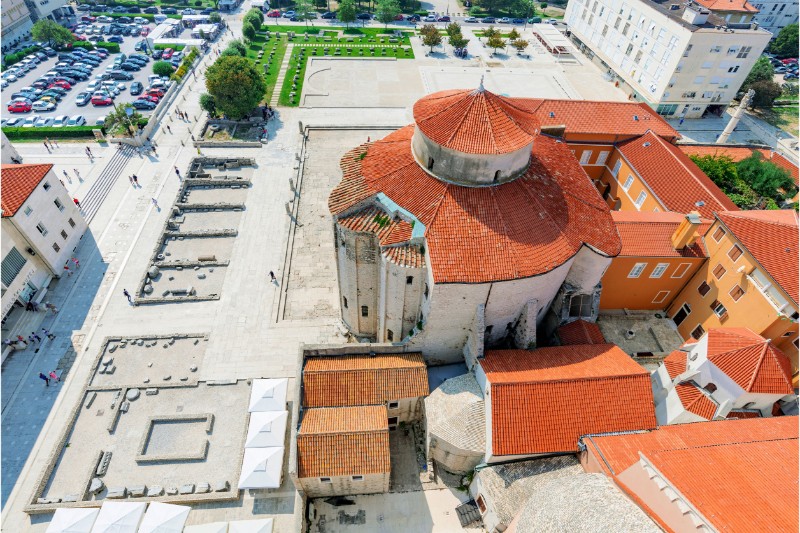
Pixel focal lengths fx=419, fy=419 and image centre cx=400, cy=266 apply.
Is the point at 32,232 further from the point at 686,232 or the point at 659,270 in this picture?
the point at 686,232

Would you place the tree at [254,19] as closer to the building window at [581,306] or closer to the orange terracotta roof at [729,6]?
the orange terracotta roof at [729,6]

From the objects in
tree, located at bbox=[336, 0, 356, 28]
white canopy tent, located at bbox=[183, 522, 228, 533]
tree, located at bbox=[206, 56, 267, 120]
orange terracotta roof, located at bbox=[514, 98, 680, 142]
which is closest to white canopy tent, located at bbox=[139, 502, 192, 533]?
white canopy tent, located at bbox=[183, 522, 228, 533]

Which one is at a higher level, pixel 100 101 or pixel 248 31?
pixel 248 31

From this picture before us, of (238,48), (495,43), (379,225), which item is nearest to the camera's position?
(379,225)

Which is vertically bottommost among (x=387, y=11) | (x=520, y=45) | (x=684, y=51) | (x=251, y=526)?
(x=251, y=526)

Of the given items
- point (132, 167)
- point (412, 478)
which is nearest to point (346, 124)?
point (132, 167)

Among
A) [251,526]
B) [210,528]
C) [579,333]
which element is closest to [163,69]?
[210,528]

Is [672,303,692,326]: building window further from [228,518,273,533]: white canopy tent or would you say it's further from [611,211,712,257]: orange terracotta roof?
[228,518,273,533]: white canopy tent

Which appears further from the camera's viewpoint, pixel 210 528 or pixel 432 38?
pixel 432 38
